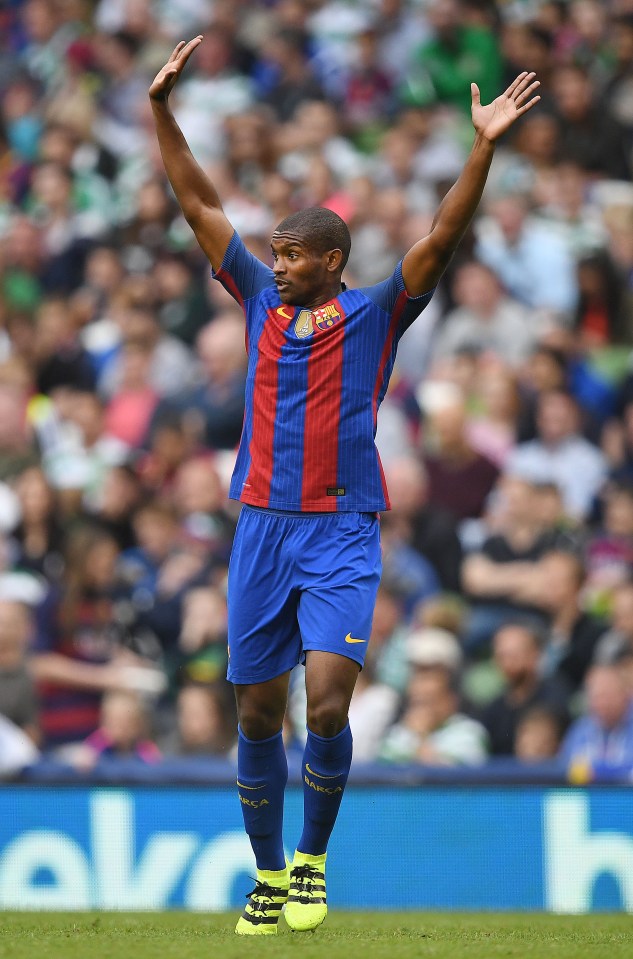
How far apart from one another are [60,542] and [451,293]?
10.5 ft

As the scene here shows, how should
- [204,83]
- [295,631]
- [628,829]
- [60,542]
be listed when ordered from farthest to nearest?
[204,83] < [60,542] < [628,829] < [295,631]

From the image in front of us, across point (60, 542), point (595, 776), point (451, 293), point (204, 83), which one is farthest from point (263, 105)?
point (595, 776)

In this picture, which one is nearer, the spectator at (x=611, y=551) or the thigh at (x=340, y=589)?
the thigh at (x=340, y=589)

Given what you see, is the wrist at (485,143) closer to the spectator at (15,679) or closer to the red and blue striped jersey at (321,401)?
the red and blue striped jersey at (321,401)

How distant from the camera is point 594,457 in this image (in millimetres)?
9922

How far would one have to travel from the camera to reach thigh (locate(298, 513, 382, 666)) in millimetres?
5164

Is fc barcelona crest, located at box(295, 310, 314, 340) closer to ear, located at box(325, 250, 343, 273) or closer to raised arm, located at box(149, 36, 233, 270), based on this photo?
ear, located at box(325, 250, 343, 273)

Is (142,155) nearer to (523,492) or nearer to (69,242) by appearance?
(69,242)

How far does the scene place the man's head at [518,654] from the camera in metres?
8.70

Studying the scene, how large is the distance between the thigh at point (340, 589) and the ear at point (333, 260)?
836mm

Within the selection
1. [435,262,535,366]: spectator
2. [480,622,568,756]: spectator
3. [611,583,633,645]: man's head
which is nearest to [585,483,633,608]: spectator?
[611,583,633,645]: man's head

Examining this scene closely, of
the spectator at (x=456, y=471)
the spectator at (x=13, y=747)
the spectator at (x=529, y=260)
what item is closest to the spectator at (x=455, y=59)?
the spectator at (x=529, y=260)

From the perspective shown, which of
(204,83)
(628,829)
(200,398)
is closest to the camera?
(628,829)

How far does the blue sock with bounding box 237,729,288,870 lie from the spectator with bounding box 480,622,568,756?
128 inches
